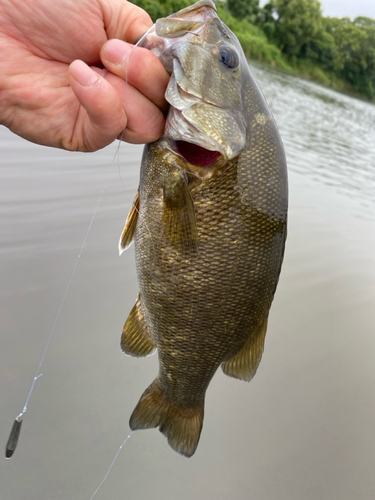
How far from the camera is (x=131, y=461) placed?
6.59 ft

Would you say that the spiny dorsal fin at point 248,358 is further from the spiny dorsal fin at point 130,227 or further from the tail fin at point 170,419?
the spiny dorsal fin at point 130,227

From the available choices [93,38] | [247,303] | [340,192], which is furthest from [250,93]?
[340,192]

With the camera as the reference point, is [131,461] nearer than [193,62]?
No

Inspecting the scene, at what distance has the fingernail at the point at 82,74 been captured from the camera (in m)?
1.10

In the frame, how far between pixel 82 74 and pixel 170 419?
1.50 m

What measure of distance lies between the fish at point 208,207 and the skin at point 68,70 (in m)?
0.10

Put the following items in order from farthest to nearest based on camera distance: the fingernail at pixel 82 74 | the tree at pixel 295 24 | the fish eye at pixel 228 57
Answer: the tree at pixel 295 24
the fish eye at pixel 228 57
the fingernail at pixel 82 74

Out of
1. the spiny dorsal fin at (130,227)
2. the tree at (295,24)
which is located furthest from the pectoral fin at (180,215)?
the tree at (295,24)

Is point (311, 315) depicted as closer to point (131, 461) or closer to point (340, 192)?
point (131, 461)

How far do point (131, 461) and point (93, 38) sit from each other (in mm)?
2040

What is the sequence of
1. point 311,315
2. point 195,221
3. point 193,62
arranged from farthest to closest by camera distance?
1. point 311,315
2. point 195,221
3. point 193,62

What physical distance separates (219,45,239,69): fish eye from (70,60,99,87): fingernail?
1.63ft

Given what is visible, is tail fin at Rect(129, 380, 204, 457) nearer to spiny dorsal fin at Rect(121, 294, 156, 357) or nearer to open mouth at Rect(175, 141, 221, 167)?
spiny dorsal fin at Rect(121, 294, 156, 357)

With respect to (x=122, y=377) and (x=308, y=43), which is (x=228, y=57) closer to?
(x=122, y=377)
